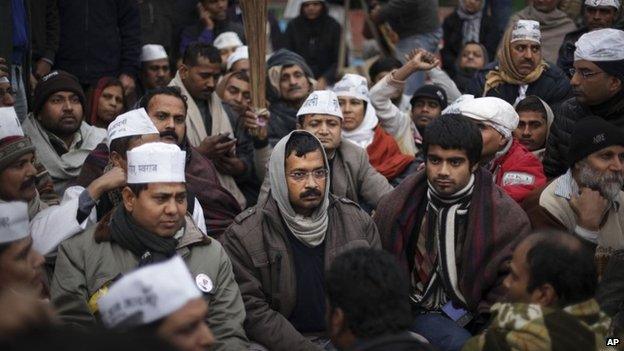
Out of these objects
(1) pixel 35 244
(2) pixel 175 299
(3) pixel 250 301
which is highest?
(2) pixel 175 299

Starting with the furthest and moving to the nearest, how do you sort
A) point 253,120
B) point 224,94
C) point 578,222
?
point 224,94
point 253,120
point 578,222

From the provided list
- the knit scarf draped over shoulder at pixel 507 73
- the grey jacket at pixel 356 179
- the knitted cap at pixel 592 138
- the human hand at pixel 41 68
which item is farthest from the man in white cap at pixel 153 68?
the knitted cap at pixel 592 138

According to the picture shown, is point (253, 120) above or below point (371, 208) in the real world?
above

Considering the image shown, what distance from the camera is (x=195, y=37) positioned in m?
10.7

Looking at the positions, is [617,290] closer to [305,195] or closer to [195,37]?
[305,195]

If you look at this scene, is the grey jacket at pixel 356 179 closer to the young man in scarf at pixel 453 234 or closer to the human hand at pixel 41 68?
the young man in scarf at pixel 453 234

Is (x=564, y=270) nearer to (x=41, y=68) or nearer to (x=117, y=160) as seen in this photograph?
(x=117, y=160)

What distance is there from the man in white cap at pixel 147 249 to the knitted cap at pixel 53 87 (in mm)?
2311

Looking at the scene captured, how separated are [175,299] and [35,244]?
8.13 ft

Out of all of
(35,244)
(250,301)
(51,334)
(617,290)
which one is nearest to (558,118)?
(617,290)

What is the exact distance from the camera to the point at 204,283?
18.1ft

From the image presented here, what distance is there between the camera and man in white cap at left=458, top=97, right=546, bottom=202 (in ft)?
22.3

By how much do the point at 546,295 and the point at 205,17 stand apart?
6.77 meters

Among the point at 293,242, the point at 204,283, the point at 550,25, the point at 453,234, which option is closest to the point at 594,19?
the point at 550,25
